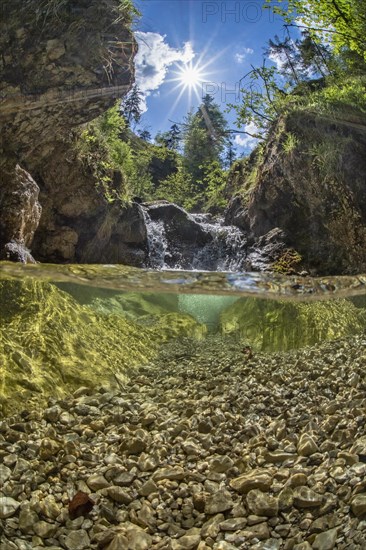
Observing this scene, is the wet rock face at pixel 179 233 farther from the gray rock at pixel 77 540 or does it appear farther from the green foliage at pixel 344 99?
the gray rock at pixel 77 540

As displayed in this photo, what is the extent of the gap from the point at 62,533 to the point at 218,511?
0.74 meters

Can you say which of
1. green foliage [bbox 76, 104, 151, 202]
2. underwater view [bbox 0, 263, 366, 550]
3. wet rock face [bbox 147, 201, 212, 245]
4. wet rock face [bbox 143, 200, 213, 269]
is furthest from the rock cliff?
underwater view [bbox 0, 263, 366, 550]

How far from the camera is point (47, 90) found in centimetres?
784

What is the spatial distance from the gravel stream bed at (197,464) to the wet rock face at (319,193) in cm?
624

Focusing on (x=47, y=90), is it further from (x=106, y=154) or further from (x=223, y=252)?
(x=223, y=252)

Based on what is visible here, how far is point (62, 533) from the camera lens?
78.2 inches

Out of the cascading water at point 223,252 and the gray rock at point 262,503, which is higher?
the cascading water at point 223,252

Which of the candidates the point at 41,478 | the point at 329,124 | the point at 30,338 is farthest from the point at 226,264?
the point at 41,478

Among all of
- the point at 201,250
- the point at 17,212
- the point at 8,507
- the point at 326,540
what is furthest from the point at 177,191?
the point at 326,540

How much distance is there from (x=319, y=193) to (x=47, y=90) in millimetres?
6094

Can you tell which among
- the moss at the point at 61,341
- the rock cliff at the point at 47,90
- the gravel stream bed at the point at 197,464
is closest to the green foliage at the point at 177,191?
the rock cliff at the point at 47,90

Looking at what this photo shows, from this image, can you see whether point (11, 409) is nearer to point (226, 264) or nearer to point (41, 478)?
point (41, 478)

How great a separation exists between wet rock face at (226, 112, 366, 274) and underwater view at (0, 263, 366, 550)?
4539 millimetres

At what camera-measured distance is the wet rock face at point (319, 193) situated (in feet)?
29.9
